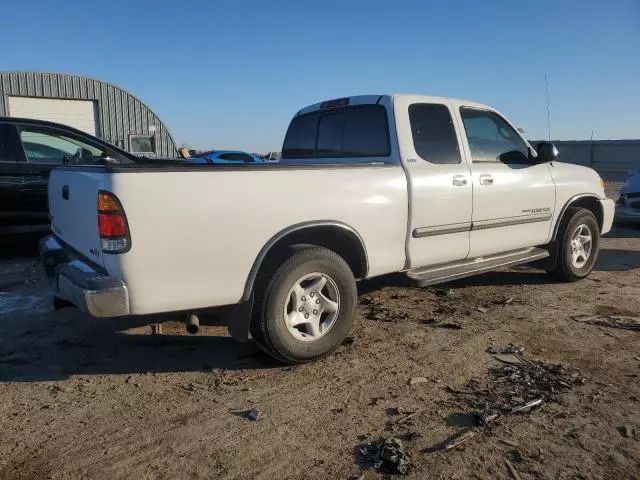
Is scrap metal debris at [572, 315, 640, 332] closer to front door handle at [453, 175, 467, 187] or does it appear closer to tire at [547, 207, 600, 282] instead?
tire at [547, 207, 600, 282]

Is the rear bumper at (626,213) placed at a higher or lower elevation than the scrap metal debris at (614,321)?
higher

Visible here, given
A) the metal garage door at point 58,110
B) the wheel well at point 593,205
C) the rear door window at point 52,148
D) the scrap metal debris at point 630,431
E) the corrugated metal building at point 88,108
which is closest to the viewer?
the scrap metal debris at point 630,431

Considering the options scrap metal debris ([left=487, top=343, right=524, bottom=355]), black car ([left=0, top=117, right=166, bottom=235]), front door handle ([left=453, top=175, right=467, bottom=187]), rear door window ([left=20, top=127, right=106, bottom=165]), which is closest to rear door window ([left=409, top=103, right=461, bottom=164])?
front door handle ([left=453, top=175, right=467, bottom=187])

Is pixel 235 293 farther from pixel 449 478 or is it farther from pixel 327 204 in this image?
pixel 449 478

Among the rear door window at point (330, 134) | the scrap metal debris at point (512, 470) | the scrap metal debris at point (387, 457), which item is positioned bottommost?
the scrap metal debris at point (512, 470)

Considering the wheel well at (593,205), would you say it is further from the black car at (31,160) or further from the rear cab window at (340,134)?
the black car at (31,160)

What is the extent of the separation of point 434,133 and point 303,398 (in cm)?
263

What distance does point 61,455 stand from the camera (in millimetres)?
2600

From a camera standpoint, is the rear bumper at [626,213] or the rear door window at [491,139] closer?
the rear door window at [491,139]

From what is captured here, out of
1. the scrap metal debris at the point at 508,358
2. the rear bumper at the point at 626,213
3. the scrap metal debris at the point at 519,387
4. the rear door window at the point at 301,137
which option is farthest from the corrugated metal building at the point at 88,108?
the scrap metal debris at the point at 519,387

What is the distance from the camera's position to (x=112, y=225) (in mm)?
2918

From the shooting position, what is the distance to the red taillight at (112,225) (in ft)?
9.53

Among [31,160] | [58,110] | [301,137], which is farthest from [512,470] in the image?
[58,110]

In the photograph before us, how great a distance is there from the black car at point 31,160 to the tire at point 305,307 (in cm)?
386
